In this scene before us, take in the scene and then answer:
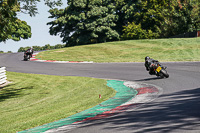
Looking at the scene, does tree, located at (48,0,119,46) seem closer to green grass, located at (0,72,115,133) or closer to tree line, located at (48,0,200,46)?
tree line, located at (48,0,200,46)

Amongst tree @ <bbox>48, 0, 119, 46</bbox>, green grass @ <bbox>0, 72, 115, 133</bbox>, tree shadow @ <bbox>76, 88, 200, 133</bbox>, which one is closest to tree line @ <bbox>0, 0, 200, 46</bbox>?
tree @ <bbox>48, 0, 119, 46</bbox>

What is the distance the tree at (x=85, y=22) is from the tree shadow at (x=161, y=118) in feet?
163

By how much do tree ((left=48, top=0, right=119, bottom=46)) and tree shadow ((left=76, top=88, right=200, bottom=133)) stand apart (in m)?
49.8

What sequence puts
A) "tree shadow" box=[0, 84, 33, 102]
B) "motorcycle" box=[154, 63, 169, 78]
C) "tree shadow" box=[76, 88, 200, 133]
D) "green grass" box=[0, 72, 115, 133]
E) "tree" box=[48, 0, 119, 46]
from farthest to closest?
"tree" box=[48, 0, 119, 46]
"motorcycle" box=[154, 63, 169, 78]
"tree shadow" box=[0, 84, 33, 102]
"green grass" box=[0, 72, 115, 133]
"tree shadow" box=[76, 88, 200, 133]

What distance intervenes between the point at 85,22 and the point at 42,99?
46.5 meters

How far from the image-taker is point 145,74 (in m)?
19.5

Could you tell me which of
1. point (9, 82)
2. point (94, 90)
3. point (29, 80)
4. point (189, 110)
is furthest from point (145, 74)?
point (189, 110)

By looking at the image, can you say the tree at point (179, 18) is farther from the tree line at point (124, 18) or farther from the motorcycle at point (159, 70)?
the motorcycle at point (159, 70)

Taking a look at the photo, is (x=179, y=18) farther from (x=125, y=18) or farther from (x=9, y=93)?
(x=9, y=93)

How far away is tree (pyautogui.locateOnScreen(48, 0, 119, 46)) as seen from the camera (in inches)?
2298

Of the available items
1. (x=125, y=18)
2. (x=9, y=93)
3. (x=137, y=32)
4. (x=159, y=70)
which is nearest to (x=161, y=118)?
(x=159, y=70)

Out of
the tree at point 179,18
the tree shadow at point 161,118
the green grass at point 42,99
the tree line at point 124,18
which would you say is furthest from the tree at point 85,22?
the tree shadow at point 161,118

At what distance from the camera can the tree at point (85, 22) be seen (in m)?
58.4

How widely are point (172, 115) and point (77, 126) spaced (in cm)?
258
